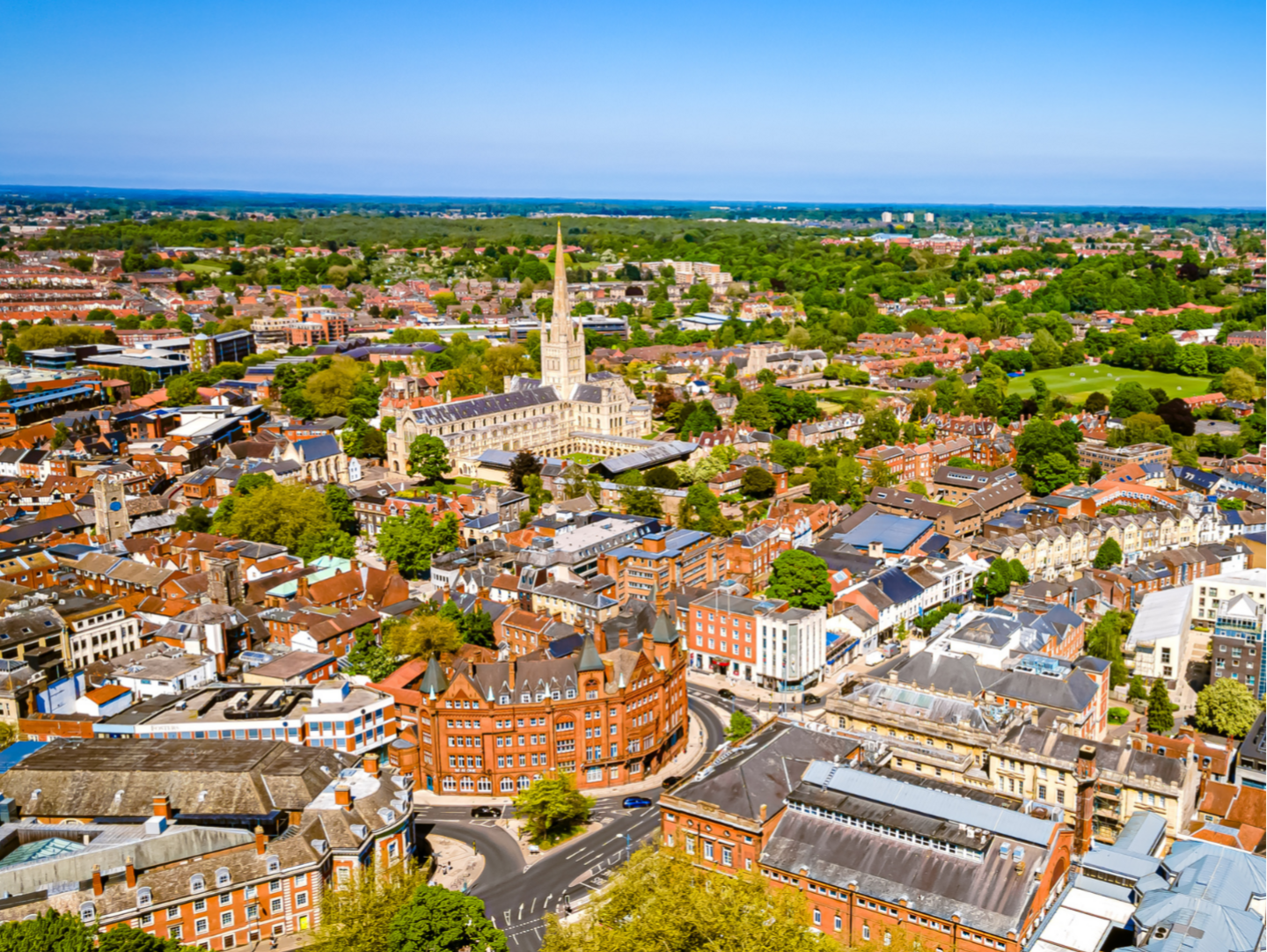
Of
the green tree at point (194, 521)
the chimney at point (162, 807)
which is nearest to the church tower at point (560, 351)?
the green tree at point (194, 521)

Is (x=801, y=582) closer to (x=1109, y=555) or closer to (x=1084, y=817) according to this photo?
(x=1109, y=555)

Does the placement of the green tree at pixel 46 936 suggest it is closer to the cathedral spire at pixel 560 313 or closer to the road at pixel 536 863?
the road at pixel 536 863

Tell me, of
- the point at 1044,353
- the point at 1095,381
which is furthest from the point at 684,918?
the point at 1044,353

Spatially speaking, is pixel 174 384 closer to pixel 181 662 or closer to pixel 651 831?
pixel 181 662

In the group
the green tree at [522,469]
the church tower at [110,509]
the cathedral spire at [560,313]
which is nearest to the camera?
the church tower at [110,509]

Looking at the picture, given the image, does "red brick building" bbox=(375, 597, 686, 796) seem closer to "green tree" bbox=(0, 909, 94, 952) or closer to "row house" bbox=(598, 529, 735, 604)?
"green tree" bbox=(0, 909, 94, 952)

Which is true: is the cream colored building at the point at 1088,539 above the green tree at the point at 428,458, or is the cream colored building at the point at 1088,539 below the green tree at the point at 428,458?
below
